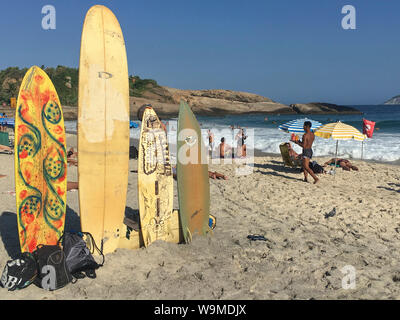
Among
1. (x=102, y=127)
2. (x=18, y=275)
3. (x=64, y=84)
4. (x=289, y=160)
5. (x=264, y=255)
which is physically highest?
(x=64, y=84)

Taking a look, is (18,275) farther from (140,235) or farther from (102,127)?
(102,127)

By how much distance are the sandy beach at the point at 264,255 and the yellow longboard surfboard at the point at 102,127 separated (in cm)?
44

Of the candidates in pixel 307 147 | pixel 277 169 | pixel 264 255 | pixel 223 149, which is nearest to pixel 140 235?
pixel 264 255

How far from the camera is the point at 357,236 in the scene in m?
4.33

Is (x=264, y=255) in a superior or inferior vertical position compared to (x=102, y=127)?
inferior

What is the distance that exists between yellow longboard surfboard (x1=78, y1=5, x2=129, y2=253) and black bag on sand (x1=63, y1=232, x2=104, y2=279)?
26cm

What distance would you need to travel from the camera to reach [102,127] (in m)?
3.37

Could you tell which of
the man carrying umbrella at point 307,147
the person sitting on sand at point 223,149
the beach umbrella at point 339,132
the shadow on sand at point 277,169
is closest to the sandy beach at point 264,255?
the man carrying umbrella at point 307,147

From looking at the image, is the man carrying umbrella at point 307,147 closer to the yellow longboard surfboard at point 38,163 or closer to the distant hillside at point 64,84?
the yellow longboard surfboard at point 38,163

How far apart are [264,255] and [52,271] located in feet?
6.95

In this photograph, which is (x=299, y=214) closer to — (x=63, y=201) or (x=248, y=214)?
(x=248, y=214)

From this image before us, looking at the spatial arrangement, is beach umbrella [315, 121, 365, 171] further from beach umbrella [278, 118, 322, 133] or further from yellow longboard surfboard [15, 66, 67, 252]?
yellow longboard surfboard [15, 66, 67, 252]

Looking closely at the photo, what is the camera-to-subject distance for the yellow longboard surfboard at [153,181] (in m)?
3.65

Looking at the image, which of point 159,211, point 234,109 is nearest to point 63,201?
point 159,211
